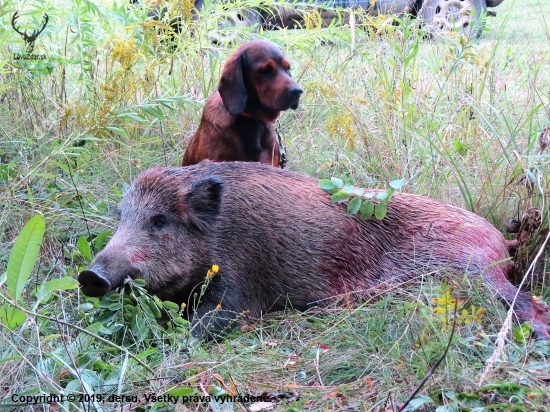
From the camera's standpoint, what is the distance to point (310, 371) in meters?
3.28

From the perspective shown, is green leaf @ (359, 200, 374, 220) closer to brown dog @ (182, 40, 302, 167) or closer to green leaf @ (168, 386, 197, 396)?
brown dog @ (182, 40, 302, 167)

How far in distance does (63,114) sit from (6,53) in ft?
2.42

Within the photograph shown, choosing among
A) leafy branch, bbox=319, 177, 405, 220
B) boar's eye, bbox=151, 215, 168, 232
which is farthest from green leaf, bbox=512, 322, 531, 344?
boar's eye, bbox=151, 215, 168, 232

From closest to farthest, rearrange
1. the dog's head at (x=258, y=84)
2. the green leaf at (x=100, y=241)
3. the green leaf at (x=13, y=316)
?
the green leaf at (x=13, y=316)
the green leaf at (x=100, y=241)
the dog's head at (x=258, y=84)

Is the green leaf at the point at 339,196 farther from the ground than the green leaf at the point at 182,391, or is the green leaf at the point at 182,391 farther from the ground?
the green leaf at the point at 339,196

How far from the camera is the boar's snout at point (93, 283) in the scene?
3.48 metres

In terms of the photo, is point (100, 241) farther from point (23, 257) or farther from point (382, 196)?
point (23, 257)

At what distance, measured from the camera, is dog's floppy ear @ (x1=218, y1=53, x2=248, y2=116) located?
5.09 meters

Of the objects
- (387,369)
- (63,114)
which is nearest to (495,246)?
(387,369)

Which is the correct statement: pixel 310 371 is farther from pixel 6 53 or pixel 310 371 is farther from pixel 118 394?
pixel 6 53

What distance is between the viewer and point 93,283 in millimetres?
3506

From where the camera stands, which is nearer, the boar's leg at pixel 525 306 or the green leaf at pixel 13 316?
the green leaf at pixel 13 316

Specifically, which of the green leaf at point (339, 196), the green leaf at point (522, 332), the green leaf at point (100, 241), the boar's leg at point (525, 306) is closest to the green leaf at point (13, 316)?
the green leaf at point (100, 241)

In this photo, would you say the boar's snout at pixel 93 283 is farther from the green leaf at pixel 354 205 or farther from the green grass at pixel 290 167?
the green leaf at pixel 354 205
